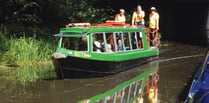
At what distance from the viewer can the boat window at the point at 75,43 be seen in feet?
39.4

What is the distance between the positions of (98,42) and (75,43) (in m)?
0.74

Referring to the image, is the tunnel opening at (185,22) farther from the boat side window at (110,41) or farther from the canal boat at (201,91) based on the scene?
the canal boat at (201,91)

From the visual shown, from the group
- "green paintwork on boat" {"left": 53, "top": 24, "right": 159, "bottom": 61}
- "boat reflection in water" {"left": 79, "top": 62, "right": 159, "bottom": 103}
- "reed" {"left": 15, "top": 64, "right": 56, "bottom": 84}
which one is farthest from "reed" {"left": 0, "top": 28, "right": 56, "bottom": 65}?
"boat reflection in water" {"left": 79, "top": 62, "right": 159, "bottom": 103}

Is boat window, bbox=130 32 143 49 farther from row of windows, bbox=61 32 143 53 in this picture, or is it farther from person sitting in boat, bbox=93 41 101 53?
person sitting in boat, bbox=93 41 101 53

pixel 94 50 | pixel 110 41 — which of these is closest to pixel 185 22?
pixel 110 41

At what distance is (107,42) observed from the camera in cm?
1289

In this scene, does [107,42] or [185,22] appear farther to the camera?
[185,22]

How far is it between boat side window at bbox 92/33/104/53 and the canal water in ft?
3.01

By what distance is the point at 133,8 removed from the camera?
25.4 metres

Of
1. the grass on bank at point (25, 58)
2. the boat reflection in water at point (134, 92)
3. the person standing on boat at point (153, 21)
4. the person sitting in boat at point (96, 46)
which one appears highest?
the person standing on boat at point (153, 21)

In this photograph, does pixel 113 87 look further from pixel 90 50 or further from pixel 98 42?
pixel 98 42

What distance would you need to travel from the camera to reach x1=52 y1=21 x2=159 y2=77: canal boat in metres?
11.7

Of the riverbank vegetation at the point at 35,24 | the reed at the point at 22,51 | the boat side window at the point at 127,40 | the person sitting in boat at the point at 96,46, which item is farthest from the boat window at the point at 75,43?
the reed at the point at 22,51

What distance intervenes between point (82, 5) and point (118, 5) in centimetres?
534
